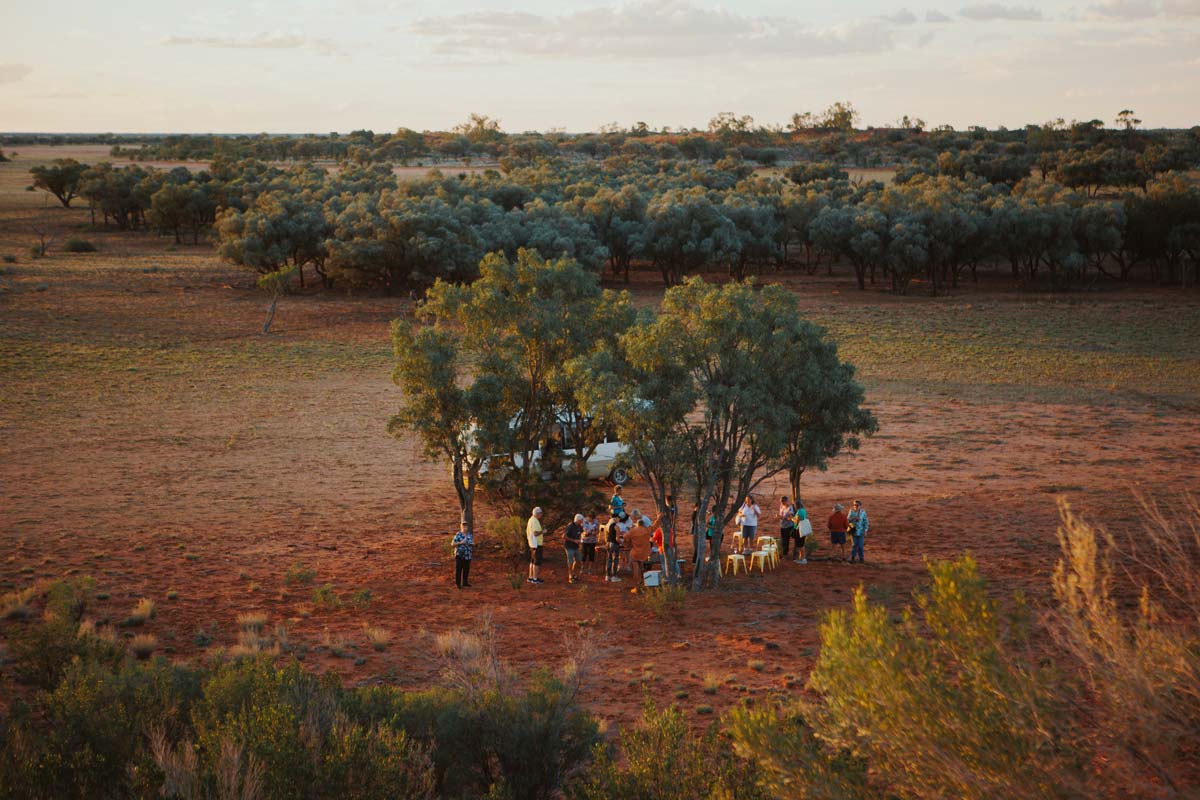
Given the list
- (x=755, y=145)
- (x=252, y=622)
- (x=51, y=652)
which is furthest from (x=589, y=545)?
(x=755, y=145)

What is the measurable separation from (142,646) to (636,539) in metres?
7.85

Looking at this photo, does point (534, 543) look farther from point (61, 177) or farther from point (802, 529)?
point (61, 177)

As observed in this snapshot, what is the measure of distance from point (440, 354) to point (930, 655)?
40.7 feet

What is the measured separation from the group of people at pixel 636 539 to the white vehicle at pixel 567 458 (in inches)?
39.1

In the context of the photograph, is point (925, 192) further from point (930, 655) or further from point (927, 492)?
point (930, 655)

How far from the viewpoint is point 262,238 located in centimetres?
5359

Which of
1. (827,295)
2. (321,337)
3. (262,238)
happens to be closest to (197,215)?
(262,238)

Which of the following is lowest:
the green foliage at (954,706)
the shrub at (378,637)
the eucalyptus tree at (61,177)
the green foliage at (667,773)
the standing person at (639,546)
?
the shrub at (378,637)

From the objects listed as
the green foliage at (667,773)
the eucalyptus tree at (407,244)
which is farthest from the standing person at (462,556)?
the eucalyptus tree at (407,244)

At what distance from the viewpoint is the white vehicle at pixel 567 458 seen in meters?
19.2

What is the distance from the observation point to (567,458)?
797 inches

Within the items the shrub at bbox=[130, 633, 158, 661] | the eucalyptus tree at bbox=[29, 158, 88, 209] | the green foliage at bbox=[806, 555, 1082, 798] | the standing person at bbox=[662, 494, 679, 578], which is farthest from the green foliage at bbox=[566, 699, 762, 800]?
the eucalyptus tree at bbox=[29, 158, 88, 209]

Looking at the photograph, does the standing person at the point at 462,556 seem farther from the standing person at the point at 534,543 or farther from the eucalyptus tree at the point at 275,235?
the eucalyptus tree at the point at 275,235

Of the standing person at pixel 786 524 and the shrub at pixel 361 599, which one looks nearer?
the shrub at pixel 361 599
